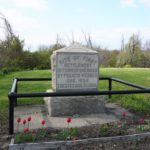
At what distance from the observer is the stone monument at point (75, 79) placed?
6367mm

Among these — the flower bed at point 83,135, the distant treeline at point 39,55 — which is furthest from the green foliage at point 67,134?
the distant treeline at point 39,55

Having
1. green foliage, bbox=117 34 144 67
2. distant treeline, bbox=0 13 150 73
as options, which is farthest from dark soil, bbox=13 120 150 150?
green foliage, bbox=117 34 144 67

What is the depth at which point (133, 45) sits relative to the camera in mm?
48438

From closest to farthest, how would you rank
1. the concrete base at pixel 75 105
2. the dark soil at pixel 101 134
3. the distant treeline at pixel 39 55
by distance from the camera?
the dark soil at pixel 101 134 → the concrete base at pixel 75 105 → the distant treeline at pixel 39 55

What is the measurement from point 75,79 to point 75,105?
60cm

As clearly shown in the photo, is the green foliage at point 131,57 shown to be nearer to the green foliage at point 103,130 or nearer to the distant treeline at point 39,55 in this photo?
the distant treeline at point 39,55

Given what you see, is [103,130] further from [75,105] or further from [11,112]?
[75,105]

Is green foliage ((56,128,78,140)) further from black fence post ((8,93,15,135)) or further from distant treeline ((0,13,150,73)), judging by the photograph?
distant treeline ((0,13,150,73))

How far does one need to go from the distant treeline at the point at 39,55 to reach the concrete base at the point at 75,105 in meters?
14.0

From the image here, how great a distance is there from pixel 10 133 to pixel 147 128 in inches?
92.7

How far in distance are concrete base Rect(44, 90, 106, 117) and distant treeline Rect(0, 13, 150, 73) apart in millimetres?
13953

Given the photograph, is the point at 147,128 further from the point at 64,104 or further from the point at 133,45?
the point at 133,45

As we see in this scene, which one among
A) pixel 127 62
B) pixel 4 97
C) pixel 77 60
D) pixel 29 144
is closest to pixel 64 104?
pixel 77 60

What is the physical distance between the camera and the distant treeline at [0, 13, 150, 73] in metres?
29.2
